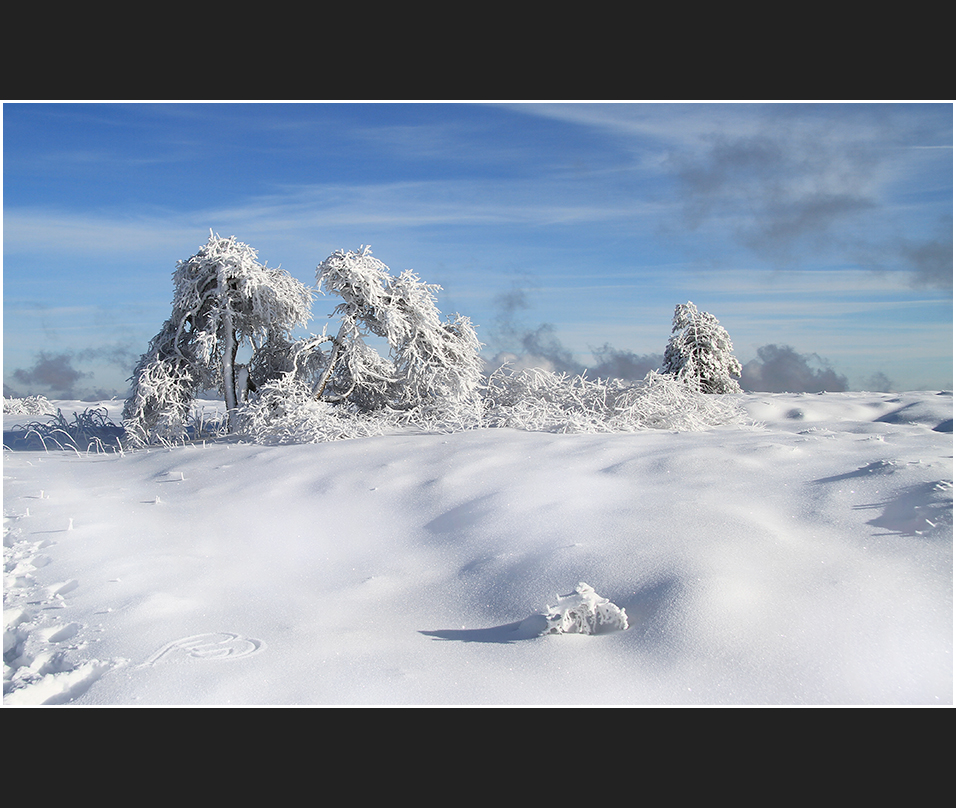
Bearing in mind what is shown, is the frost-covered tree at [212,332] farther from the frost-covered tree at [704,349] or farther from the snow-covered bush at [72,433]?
the frost-covered tree at [704,349]

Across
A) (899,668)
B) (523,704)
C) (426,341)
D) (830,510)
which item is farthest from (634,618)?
(426,341)

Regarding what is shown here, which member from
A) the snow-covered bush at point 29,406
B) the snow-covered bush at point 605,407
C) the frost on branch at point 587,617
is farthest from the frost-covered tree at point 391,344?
the snow-covered bush at point 29,406

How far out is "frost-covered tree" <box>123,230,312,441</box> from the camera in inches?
383

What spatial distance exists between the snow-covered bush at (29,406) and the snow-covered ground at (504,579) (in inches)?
470

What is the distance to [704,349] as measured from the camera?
1266 cm

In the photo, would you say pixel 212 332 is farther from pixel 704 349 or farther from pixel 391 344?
pixel 704 349

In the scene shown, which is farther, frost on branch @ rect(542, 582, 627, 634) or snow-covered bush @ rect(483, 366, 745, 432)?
snow-covered bush @ rect(483, 366, 745, 432)

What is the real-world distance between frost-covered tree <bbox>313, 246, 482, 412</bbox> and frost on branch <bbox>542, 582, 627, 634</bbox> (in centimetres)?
629

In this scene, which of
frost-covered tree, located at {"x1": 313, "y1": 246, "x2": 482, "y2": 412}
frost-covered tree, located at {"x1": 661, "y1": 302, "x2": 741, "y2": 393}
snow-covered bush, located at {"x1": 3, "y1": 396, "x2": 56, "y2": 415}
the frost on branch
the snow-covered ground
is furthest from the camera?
snow-covered bush, located at {"x1": 3, "y1": 396, "x2": 56, "y2": 415}

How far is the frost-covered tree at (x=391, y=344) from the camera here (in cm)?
948

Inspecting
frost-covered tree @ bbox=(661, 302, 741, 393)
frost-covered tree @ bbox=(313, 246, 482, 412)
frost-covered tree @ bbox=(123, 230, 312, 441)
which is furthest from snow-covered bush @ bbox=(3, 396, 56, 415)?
frost-covered tree @ bbox=(661, 302, 741, 393)

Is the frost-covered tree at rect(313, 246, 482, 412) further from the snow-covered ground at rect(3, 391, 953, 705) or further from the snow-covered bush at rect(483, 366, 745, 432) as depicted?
the snow-covered ground at rect(3, 391, 953, 705)

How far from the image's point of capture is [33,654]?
3.18 metres

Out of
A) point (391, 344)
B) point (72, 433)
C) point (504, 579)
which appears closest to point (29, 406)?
point (72, 433)
